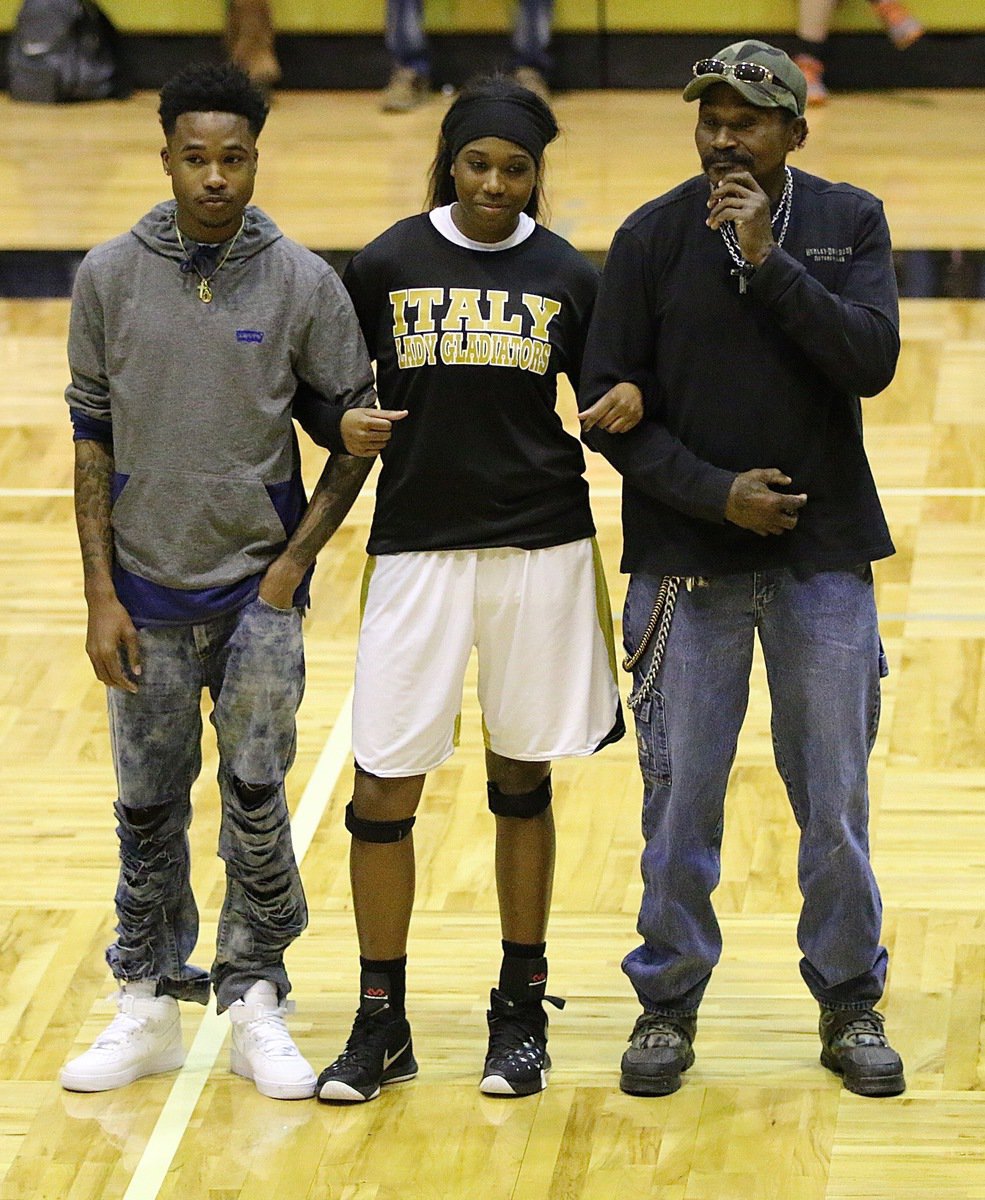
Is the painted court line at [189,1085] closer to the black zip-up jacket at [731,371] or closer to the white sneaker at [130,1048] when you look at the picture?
the white sneaker at [130,1048]

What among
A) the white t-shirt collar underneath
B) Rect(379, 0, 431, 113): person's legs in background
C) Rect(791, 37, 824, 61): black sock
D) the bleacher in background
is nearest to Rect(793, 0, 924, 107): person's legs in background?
Rect(791, 37, 824, 61): black sock

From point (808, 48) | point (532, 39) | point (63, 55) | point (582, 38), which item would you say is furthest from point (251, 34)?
point (808, 48)

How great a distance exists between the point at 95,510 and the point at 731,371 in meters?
0.95

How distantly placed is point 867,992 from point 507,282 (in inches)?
47.7

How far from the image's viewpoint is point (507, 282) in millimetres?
3043

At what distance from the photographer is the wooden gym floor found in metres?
3.07

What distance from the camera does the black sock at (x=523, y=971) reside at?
3.28 meters

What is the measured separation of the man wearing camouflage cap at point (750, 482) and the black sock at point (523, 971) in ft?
0.67

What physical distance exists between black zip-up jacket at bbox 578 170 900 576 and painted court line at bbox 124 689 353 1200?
1131 mm

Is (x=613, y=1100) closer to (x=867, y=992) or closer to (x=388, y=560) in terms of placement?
(x=867, y=992)

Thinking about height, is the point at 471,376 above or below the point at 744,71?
below

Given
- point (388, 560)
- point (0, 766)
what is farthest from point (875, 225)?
point (0, 766)

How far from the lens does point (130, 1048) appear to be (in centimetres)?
330

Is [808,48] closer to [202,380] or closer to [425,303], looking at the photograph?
[425,303]
